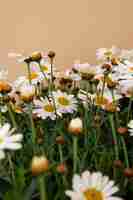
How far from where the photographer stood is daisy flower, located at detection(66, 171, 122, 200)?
0.39 meters

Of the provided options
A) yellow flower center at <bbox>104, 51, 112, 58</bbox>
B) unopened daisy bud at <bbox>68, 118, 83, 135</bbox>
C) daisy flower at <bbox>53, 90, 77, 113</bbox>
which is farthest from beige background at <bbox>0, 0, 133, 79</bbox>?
unopened daisy bud at <bbox>68, 118, 83, 135</bbox>

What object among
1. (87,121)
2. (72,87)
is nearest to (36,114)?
(87,121)

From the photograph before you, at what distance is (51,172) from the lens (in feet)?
1.56

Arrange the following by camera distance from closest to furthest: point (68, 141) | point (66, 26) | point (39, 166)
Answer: point (39, 166), point (68, 141), point (66, 26)

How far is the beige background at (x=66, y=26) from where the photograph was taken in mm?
1231

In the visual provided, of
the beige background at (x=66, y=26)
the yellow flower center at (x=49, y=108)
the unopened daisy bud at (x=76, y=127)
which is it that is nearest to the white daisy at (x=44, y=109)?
the yellow flower center at (x=49, y=108)

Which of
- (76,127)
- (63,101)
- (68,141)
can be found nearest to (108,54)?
(63,101)

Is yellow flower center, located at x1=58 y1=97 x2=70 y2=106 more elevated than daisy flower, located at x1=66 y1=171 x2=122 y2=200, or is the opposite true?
yellow flower center, located at x1=58 y1=97 x2=70 y2=106

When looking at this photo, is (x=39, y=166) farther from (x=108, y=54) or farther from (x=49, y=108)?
(x=108, y=54)

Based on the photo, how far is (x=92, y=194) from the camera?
0.40m

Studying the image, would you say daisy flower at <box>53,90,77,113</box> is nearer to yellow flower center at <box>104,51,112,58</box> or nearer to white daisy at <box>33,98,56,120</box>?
white daisy at <box>33,98,56,120</box>

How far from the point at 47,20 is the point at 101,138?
0.72 metres

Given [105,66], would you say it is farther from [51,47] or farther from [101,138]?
[51,47]

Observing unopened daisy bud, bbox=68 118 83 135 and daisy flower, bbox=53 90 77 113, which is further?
daisy flower, bbox=53 90 77 113
